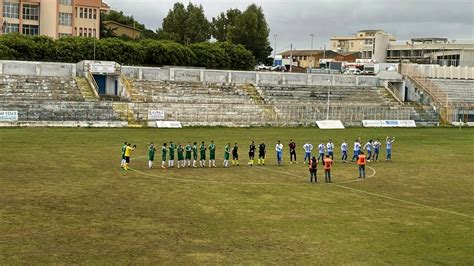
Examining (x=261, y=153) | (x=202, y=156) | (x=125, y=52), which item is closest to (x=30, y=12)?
(x=125, y=52)

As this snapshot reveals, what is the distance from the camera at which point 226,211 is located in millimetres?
27453

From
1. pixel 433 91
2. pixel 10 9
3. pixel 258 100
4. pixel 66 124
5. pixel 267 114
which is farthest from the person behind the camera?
pixel 10 9

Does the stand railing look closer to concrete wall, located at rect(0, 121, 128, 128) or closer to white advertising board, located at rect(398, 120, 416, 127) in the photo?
white advertising board, located at rect(398, 120, 416, 127)

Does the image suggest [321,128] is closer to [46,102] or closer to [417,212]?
[46,102]

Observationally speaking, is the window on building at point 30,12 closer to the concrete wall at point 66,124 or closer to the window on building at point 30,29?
the window on building at point 30,29

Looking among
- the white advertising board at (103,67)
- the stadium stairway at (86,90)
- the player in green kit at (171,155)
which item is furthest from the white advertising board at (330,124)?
the player in green kit at (171,155)

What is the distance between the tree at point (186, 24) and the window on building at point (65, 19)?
25990 millimetres

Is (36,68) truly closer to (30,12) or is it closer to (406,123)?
(30,12)

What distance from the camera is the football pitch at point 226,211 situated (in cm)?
2094

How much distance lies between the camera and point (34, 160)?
40.7m

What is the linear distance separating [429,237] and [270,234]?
5.97 m

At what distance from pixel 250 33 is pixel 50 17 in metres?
40.2

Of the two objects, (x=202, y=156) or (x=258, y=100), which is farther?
(x=258, y=100)

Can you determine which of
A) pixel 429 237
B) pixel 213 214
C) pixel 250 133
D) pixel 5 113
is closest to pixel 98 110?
pixel 5 113
